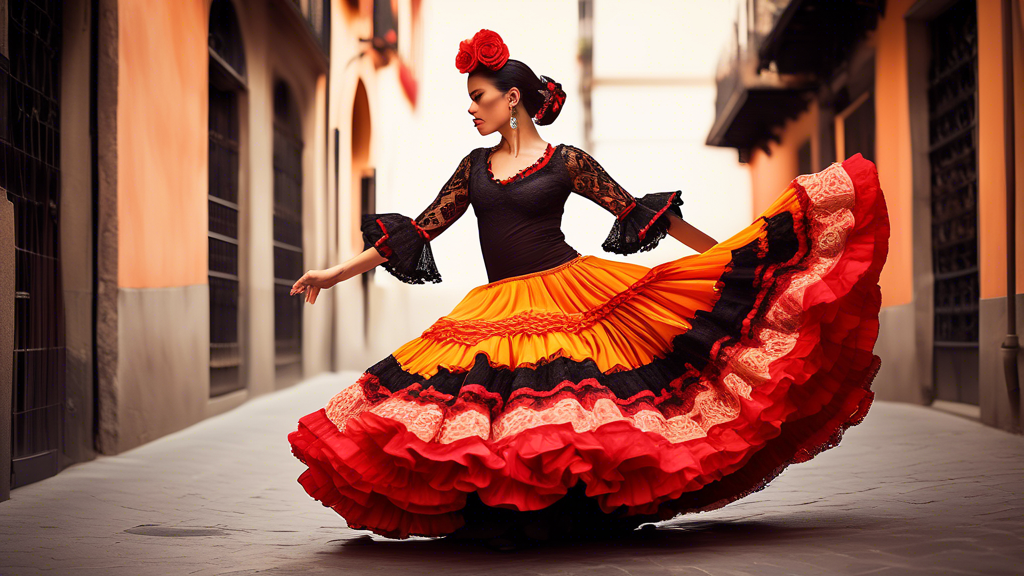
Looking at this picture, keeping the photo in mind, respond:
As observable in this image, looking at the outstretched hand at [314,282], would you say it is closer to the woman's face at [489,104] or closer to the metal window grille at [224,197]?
the woman's face at [489,104]

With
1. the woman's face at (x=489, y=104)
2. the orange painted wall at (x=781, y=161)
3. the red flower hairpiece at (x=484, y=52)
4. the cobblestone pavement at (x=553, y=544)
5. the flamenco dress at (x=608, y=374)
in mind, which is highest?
the orange painted wall at (x=781, y=161)

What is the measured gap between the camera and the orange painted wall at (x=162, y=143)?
6.04 meters

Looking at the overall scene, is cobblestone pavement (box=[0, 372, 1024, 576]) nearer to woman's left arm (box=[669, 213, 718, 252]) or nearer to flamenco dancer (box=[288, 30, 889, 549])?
flamenco dancer (box=[288, 30, 889, 549])

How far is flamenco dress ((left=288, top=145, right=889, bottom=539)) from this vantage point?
105 inches

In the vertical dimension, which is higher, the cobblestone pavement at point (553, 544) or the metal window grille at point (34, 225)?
the metal window grille at point (34, 225)

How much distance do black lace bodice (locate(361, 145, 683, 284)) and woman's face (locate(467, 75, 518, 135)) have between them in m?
0.18

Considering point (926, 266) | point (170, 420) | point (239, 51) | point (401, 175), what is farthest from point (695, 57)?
point (170, 420)

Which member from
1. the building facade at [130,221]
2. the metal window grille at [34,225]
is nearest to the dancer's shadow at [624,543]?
the building facade at [130,221]

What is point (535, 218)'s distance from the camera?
3.39 meters

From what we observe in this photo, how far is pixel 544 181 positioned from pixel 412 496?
4.43ft

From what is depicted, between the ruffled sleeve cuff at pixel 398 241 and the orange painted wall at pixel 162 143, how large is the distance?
312 cm

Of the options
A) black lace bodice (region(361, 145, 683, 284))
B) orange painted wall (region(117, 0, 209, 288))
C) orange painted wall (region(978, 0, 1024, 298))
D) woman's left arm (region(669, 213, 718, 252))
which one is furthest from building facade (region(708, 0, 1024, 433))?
orange painted wall (region(117, 0, 209, 288))

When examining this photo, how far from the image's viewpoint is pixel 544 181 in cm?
339

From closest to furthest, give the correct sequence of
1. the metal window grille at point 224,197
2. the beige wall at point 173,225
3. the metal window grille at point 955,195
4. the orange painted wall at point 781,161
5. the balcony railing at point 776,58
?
the beige wall at point 173,225 < the metal window grille at point 955,195 < the metal window grille at point 224,197 < the balcony railing at point 776,58 < the orange painted wall at point 781,161
